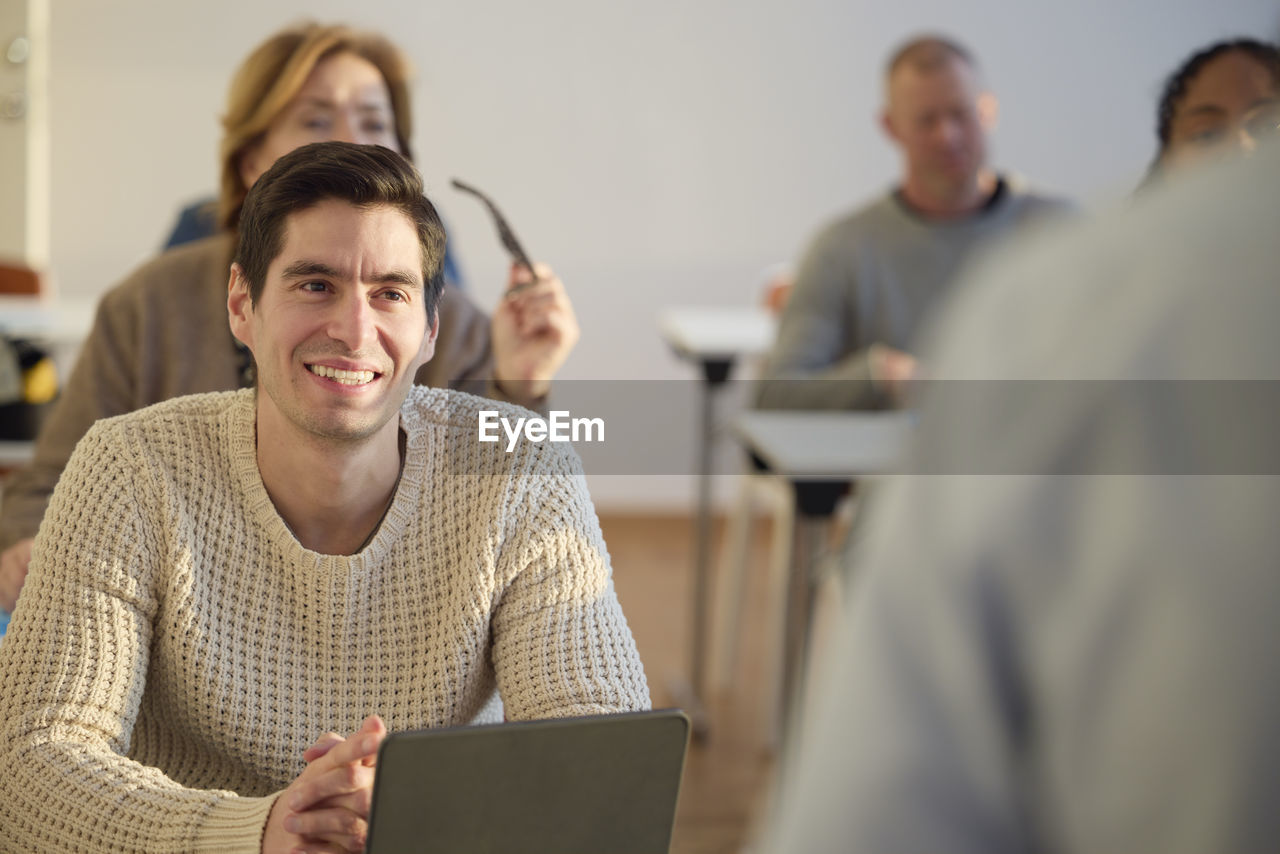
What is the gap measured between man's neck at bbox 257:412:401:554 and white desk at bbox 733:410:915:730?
114 centimetres

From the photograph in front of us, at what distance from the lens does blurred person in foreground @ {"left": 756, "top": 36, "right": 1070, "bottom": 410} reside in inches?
101

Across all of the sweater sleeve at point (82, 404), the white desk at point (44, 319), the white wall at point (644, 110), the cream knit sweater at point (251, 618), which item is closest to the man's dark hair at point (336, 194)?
the cream knit sweater at point (251, 618)

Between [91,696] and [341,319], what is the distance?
0.31 metres

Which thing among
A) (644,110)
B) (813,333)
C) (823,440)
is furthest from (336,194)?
(644,110)

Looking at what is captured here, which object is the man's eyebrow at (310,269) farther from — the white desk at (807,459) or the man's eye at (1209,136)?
the white desk at (807,459)

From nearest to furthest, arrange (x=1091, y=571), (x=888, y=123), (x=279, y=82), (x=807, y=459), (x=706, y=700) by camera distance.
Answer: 1. (x=1091, y=571)
2. (x=279, y=82)
3. (x=807, y=459)
4. (x=888, y=123)
5. (x=706, y=700)

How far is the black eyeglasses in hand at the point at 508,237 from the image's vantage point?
1073mm

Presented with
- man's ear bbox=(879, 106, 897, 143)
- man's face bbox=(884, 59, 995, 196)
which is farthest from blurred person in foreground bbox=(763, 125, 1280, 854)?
man's ear bbox=(879, 106, 897, 143)

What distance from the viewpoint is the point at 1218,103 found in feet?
3.17

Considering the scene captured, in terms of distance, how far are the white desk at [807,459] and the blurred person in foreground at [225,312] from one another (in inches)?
41.0

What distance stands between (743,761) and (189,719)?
1902mm

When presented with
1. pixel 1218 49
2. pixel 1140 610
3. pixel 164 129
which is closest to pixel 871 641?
pixel 1140 610

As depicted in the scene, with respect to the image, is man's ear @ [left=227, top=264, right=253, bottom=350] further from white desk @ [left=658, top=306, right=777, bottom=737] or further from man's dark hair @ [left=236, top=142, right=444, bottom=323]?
white desk @ [left=658, top=306, right=777, bottom=737]

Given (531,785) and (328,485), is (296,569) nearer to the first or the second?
(328,485)
